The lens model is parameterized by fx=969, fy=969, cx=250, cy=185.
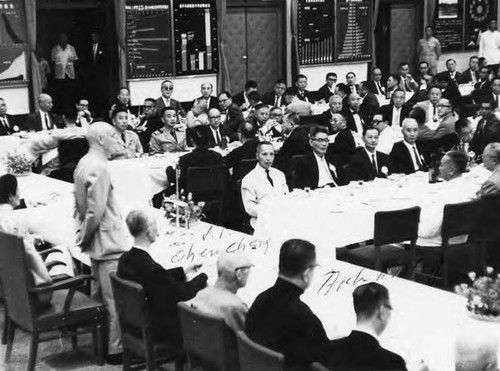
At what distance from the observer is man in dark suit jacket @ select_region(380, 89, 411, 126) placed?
13195 mm

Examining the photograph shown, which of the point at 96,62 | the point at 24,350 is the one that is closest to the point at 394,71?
the point at 96,62

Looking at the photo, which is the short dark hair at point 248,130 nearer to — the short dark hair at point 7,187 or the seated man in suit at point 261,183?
the seated man in suit at point 261,183

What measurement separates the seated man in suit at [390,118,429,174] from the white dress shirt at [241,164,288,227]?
1.73 metres

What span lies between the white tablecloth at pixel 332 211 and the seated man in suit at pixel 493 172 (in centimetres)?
29

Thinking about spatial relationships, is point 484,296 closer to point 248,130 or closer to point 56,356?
point 56,356

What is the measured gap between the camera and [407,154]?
9.80 metres

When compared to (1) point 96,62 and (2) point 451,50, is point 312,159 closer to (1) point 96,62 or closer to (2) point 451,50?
(1) point 96,62

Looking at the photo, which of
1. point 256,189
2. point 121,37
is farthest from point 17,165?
point 121,37

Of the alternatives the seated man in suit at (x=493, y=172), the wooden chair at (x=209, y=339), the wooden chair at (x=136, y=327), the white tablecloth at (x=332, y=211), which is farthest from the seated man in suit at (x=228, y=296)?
the seated man in suit at (x=493, y=172)

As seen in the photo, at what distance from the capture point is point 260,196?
829 cm

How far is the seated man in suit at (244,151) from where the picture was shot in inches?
399

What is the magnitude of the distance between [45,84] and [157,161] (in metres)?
6.34

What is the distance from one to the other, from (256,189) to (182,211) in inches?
47.7

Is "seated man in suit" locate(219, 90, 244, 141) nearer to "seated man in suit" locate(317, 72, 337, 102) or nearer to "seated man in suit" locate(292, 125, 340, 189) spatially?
"seated man in suit" locate(292, 125, 340, 189)
